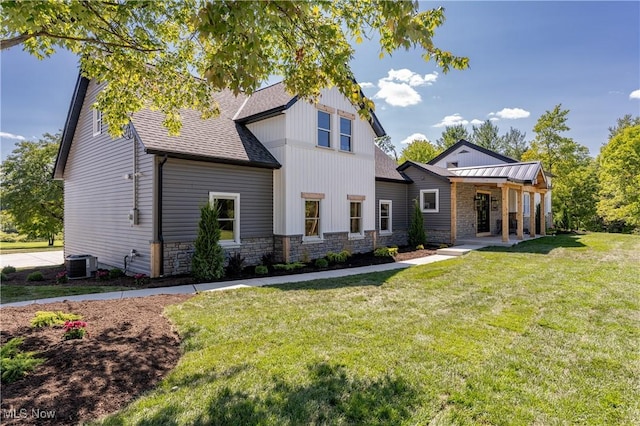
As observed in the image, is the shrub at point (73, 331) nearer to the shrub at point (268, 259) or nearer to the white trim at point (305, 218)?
the shrub at point (268, 259)

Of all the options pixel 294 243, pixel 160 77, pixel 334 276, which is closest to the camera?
pixel 160 77

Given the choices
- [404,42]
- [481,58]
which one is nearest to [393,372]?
[404,42]

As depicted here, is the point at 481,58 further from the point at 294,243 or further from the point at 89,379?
the point at 89,379

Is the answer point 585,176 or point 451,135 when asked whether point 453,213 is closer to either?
point 585,176

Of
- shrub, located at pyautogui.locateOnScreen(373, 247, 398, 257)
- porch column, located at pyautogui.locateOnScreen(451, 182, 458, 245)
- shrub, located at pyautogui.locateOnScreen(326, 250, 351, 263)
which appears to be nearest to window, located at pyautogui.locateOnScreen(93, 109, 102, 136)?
shrub, located at pyautogui.locateOnScreen(326, 250, 351, 263)

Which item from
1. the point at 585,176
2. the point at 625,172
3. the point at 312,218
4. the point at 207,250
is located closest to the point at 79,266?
the point at 207,250

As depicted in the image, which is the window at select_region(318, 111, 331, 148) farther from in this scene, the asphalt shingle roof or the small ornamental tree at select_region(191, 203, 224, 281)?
the small ornamental tree at select_region(191, 203, 224, 281)

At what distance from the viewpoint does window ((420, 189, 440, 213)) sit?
660 inches

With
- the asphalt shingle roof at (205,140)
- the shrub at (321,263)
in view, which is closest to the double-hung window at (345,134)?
the asphalt shingle roof at (205,140)

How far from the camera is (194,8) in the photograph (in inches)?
211

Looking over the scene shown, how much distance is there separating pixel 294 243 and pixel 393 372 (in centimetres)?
801

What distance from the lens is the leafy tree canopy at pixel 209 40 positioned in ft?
11.8

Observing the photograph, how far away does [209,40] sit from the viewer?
15.3ft

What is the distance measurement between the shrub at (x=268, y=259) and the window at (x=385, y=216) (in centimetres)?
673
